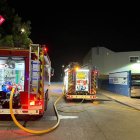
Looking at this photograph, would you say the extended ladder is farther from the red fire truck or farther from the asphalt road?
the asphalt road

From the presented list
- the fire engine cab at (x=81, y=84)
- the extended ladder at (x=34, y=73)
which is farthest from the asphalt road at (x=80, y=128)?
the fire engine cab at (x=81, y=84)

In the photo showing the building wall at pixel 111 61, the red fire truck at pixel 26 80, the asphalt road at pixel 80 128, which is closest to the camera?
the asphalt road at pixel 80 128

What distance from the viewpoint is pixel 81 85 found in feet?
82.8

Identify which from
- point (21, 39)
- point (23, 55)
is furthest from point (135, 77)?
point (23, 55)

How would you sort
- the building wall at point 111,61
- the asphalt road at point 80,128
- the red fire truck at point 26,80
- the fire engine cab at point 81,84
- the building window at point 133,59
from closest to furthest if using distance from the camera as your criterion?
the asphalt road at point 80,128 → the red fire truck at point 26,80 → the fire engine cab at point 81,84 → the building window at point 133,59 → the building wall at point 111,61

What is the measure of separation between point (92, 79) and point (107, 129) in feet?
42.2

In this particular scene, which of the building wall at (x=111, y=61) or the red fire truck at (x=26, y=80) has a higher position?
the building wall at (x=111, y=61)

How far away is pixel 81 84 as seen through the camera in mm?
25297

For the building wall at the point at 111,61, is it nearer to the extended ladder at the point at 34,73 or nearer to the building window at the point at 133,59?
the building window at the point at 133,59

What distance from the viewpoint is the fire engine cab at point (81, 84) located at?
24.9 meters

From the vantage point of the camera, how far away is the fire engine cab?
81.7 feet

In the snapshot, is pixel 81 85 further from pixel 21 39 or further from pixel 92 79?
pixel 21 39

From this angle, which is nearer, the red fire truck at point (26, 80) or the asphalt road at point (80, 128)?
the asphalt road at point (80, 128)

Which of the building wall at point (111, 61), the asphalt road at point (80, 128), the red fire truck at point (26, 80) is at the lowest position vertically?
the asphalt road at point (80, 128)
